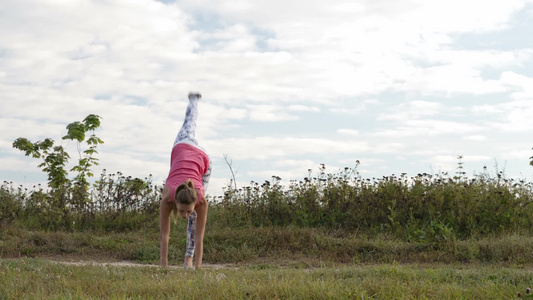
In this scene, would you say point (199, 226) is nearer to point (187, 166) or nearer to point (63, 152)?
point (187, 166)

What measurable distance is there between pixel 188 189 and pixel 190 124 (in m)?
1.82

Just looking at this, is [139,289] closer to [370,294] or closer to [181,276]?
[181,276]

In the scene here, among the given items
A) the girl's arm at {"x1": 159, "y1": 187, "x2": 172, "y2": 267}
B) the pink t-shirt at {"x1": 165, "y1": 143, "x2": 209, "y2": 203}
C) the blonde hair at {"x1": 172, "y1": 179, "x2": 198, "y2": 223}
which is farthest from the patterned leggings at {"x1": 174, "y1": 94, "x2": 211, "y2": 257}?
the blonde hair at {"x1": 172, "y1": 179, "x2": 198, "y2": 223}

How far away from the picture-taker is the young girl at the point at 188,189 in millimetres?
→ 7441

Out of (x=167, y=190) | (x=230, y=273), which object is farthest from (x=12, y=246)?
(x=230, y=273)

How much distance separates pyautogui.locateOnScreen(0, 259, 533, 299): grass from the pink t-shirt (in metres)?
1.22

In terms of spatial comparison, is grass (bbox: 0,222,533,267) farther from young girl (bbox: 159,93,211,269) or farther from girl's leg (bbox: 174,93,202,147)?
girl's leg (bbox: 174,93,202,147)

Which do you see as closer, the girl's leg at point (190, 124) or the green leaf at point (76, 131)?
the girl's leg at point (190, 124)

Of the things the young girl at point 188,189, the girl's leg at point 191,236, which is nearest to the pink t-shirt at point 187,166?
the young girl at point 188,189

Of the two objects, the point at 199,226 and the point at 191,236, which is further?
the point at 191,236

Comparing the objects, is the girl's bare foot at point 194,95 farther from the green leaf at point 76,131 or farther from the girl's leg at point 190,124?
the green leaf at point 76,131

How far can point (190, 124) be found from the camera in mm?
8875

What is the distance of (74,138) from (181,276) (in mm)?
9431

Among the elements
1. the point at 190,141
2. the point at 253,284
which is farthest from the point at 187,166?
→ the point at 253,284
